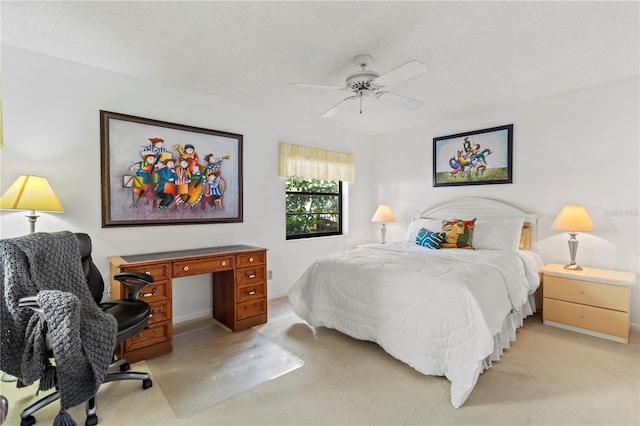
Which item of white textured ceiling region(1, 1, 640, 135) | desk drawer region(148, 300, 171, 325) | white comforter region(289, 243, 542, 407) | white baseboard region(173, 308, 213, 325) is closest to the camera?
white textured ceiling region(1, 1, 640, 135)

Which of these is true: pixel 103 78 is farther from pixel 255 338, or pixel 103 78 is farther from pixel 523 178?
pixel 523 178

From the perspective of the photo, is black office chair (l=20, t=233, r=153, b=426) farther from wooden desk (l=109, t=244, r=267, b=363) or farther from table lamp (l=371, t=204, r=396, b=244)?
table lamp (l=371, t=204, r=396, b=244)

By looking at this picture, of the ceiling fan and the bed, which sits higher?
the ceiling fan

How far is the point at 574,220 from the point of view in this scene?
3.15m

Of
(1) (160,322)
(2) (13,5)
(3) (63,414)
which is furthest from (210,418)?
(2) (13,5)

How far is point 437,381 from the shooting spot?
87.4 inches

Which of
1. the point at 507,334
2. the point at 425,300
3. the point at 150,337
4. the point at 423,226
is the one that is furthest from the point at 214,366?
the point at 423,226

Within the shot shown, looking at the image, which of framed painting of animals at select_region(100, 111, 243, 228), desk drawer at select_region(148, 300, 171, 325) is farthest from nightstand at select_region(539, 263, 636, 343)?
desk drawer at select_region(148, 300, 171, 325)

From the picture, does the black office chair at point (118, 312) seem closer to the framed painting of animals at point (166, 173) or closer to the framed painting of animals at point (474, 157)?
the framed painting of animals at point (166, 173)

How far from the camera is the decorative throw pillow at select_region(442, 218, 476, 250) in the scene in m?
3.63

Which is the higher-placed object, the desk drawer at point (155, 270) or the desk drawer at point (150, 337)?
the desk drawer at point (155, 270)

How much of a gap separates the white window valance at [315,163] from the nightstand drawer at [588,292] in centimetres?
283

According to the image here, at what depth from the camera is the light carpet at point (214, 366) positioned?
2090 mm

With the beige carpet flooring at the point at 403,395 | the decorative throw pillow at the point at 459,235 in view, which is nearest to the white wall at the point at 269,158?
the decorative throw pillow at the point at 459,235
